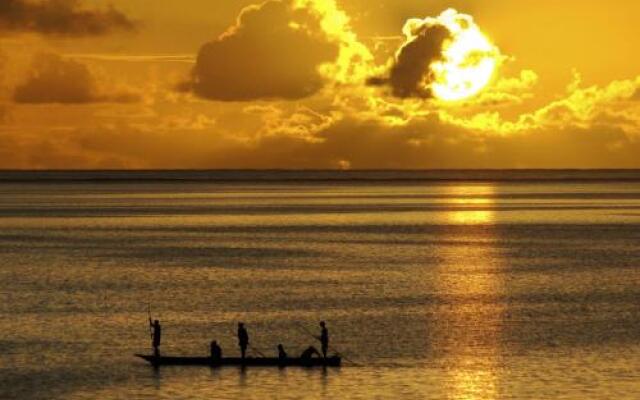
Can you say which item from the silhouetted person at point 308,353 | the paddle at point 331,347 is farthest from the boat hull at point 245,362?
the paddle at point 331,347

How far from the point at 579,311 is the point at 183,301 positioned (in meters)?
21.5

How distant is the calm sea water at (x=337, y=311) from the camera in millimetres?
47969

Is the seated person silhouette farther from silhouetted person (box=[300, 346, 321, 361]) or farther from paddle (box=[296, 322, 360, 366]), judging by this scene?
paddle (box=[296, 322, 360, 366])

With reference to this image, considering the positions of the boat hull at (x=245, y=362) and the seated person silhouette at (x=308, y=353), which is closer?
the boat hull at (x=245, y=362)

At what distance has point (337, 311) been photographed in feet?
224

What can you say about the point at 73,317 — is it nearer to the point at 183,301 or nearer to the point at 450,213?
the point at 183,301

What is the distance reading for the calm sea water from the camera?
4797 centimetres

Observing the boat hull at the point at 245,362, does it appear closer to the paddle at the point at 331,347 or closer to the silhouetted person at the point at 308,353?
the silhouetted person at the point at 308,353

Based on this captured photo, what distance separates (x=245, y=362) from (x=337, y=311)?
17.3 m

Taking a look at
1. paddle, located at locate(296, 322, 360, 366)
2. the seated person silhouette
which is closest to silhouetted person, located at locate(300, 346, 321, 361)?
the seated person silhouette

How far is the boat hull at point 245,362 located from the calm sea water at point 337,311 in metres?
0.65

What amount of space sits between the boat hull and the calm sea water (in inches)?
25.7

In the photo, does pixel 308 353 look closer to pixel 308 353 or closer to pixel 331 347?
pixel 308 353

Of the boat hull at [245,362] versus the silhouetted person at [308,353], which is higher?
the silhouetted person at [308,353]
